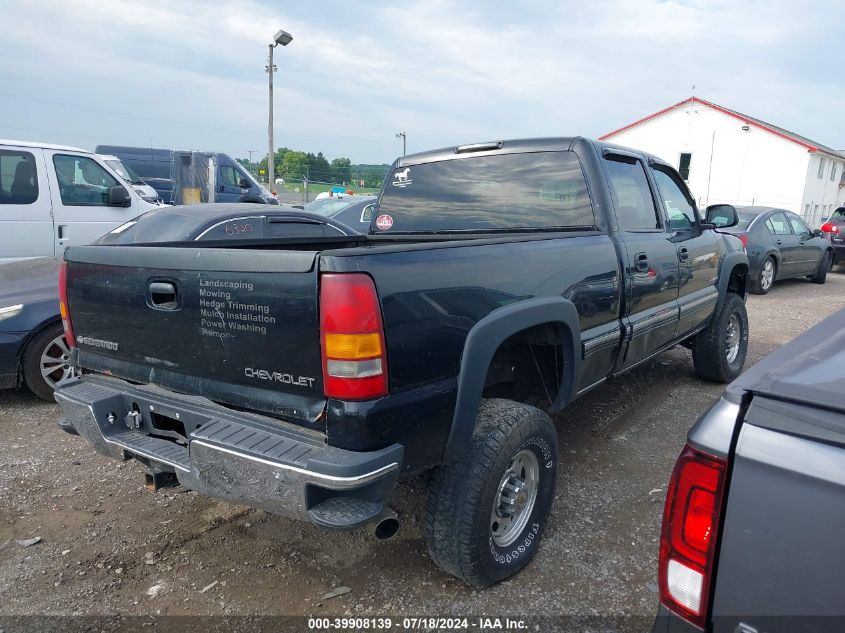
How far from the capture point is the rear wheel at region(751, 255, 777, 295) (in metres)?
10.9

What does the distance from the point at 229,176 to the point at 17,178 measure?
1102 cm

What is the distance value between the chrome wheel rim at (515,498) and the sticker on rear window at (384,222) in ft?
6.92

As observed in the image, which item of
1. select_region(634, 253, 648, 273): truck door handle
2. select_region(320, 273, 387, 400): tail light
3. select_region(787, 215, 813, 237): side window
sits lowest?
select_region(320, 273, 387, 400): tail light

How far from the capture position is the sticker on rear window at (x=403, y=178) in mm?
4203

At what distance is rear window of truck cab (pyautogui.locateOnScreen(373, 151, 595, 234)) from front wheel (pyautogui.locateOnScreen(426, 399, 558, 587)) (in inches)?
54.7

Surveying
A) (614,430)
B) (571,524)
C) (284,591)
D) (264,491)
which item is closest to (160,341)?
(264,491)

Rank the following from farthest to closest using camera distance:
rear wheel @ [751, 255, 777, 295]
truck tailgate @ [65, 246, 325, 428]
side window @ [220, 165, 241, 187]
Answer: side window @ [220, 165, 241, 187] → rear wheel @ [751, 255, 777, 295] → truck tailgate @ [65, 246, 325, 428]

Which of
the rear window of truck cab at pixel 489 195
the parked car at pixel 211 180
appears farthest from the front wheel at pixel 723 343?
the parked car at pixel 211 180

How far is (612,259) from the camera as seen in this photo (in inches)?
132

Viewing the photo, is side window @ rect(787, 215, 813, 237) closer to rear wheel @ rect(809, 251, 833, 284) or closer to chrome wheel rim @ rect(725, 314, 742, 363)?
rear wheel @ rect(809, 251, 833, 284)

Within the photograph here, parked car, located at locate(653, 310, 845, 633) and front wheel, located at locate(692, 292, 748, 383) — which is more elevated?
parked car, located at locate(653, 310, 845, 633)

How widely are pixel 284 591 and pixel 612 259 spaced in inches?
92.6

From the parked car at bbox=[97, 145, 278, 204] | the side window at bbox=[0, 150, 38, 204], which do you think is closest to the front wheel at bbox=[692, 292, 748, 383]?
the side window at bbox=[0, 150, 38, 204]

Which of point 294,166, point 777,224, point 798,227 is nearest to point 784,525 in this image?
point 777,224
